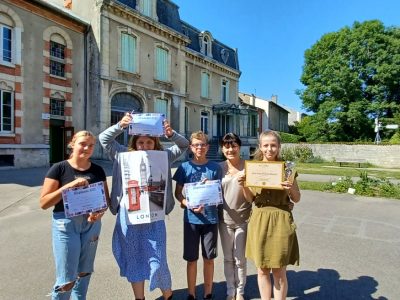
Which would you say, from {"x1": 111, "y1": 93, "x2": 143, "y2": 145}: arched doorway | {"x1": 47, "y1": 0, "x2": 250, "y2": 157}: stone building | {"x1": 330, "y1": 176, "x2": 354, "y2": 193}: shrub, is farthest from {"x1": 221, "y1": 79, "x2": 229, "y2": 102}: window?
{"x1": 330, "y1": 176, "x2": 354, "y2": 193}: shrub

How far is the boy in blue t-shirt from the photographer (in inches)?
127

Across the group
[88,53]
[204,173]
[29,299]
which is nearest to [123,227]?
→ [204,173]

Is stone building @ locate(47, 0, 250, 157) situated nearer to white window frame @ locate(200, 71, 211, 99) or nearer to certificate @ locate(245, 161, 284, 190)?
white window frame @ locate(200, 71, 211, 99)

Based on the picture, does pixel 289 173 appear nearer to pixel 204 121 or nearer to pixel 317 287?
pixel 317 287

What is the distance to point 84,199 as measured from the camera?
2656 millimetres

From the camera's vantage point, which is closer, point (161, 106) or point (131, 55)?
point (131, 55)

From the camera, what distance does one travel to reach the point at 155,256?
9.82 ft

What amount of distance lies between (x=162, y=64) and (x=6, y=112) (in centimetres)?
1085

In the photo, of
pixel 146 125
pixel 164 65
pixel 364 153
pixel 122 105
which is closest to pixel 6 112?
pixel 122 105

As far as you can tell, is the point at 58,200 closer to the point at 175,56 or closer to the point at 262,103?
the point at 175,56

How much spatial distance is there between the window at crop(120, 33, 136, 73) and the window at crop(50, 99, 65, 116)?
4365mm

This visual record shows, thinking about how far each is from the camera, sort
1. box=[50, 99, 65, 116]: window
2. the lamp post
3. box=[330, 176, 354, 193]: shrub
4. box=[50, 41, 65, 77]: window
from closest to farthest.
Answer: box=[330, 176, 354, 193]: shrub, box=[50, 41, 65, 77]: window, box=[50, 99, 65, 116]: window, the lamp post

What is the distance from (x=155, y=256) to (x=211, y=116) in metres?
26.9

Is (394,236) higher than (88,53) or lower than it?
lower
